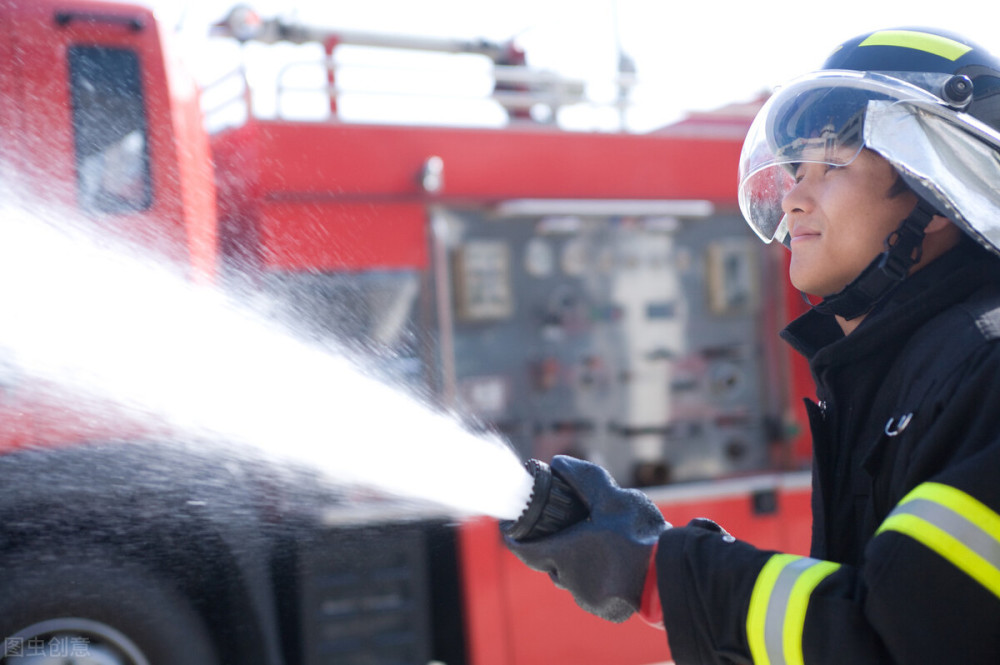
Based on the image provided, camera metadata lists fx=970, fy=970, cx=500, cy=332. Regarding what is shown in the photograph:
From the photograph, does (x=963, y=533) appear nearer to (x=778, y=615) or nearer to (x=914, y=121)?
(x=778, y=615)

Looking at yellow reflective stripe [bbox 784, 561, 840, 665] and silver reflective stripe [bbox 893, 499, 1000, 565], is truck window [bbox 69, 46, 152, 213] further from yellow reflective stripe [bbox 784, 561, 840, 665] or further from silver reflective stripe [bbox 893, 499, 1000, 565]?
silver reflective stripe [bbox 893, 499, 1000, 565]

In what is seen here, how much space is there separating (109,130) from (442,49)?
2.64 m

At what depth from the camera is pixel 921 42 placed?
68.0 inches

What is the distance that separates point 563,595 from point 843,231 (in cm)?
316

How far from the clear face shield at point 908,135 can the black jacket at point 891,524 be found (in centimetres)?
10

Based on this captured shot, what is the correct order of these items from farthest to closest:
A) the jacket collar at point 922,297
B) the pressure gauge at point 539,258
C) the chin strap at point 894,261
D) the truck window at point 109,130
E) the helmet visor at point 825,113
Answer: the pressure gauge at point 539,258 < the truck window at point 109,130 < the helmet visor at point 825,113 < the chin strap at point 894,261 < the jacket collar at point 922,297

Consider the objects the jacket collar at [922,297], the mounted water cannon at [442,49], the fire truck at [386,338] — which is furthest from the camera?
the mounted water cannon at [442,49]

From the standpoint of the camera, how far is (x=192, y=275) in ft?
12.3

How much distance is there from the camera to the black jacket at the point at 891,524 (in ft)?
3.96

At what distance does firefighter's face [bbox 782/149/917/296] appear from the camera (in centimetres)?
164

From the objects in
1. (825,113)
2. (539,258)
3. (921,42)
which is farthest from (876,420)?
(539,258)

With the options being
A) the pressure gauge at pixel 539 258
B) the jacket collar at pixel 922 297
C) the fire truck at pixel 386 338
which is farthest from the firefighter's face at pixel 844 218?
the pressure gauge at pixel 539 258

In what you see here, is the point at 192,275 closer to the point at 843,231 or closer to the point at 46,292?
the point at 46,292

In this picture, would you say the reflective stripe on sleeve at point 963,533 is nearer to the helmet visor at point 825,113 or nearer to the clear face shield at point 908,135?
the clear face shield at point 908,135
